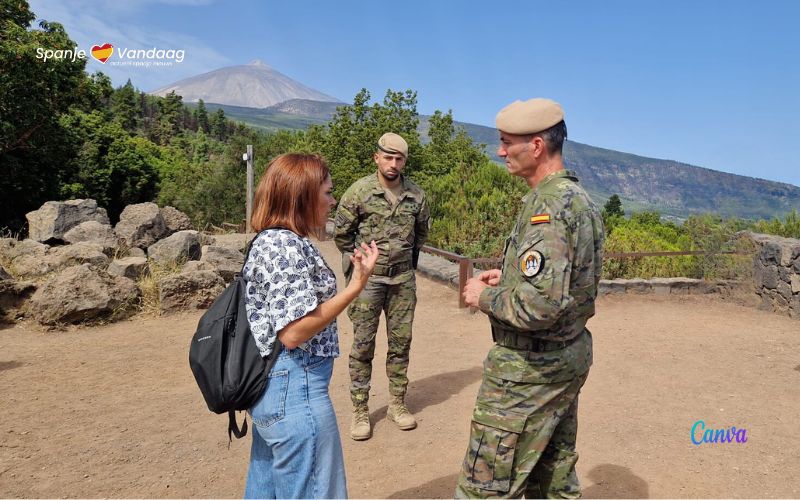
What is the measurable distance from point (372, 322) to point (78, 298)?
4.60 meters

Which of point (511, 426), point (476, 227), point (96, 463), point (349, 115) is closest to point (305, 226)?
point (511, 426)

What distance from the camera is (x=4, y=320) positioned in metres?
7.03

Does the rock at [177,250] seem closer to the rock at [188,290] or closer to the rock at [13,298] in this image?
the rock at [188,290]

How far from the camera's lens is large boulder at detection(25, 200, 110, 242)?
1070 centimetres

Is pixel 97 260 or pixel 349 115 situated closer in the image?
pixel 97 260

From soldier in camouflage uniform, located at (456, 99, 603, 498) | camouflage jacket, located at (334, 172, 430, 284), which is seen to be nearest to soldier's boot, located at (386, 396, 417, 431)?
camouflage jacket, located at (334, 172, 430, 284)

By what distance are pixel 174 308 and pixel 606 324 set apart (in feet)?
18.3

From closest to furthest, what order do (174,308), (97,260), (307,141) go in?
1. (174,308)
2. (97,260)
3. (307,141)

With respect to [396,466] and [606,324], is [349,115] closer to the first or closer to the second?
[606,324]

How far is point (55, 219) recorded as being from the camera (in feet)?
35.4

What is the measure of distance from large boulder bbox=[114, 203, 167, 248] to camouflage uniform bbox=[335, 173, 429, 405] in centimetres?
783

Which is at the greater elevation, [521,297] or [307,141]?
[307,141]

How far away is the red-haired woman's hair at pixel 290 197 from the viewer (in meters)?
2.04

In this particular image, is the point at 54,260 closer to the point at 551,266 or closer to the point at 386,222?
the point at 386,222
